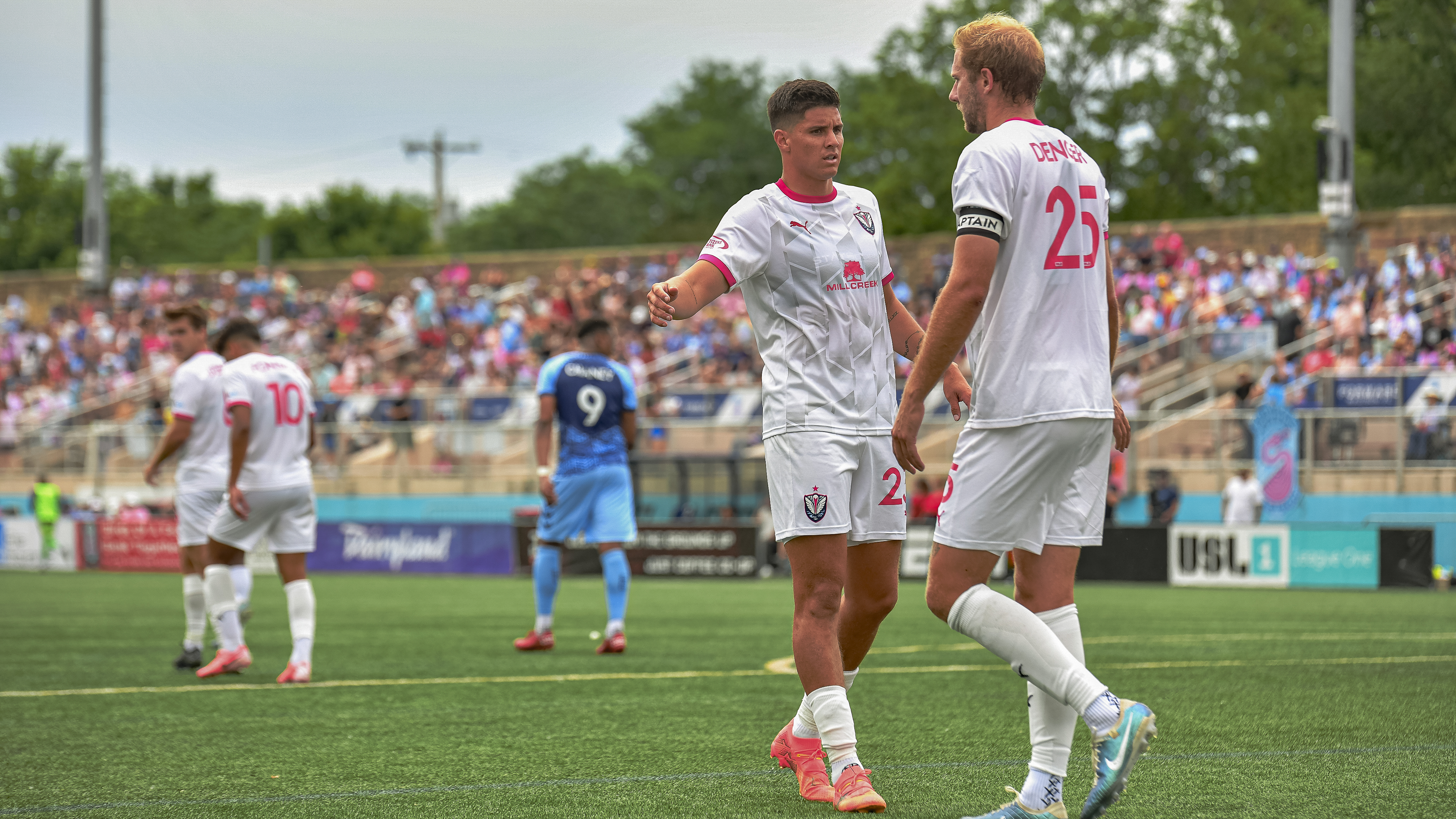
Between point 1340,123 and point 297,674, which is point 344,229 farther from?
point 297,674

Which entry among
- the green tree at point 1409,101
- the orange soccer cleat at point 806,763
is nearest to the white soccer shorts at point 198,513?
the orange soccer cleat at point 806,763

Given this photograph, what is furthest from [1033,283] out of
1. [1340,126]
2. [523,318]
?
[523,318]

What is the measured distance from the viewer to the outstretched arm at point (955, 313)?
13.2 feet

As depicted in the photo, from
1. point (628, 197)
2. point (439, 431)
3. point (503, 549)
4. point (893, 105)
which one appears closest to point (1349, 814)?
point (503, 549)

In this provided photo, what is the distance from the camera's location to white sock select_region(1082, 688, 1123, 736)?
12.7ft

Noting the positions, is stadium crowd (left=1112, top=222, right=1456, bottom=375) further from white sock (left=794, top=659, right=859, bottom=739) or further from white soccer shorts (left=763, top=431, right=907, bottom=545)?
white sock (left=794, top=659, right=859, bottom=739)

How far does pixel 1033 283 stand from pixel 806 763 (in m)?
1.89

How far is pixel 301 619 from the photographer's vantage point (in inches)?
339

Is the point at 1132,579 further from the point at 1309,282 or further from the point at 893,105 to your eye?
the point at 893,105

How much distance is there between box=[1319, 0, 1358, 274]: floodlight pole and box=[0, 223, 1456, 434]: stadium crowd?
1.10m

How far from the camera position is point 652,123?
268 feet

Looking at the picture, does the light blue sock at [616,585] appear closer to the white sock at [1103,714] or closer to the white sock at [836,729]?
the white sock at [836,729]

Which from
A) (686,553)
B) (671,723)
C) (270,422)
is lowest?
(686,553)

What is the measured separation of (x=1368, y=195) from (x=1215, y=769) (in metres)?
30.4
